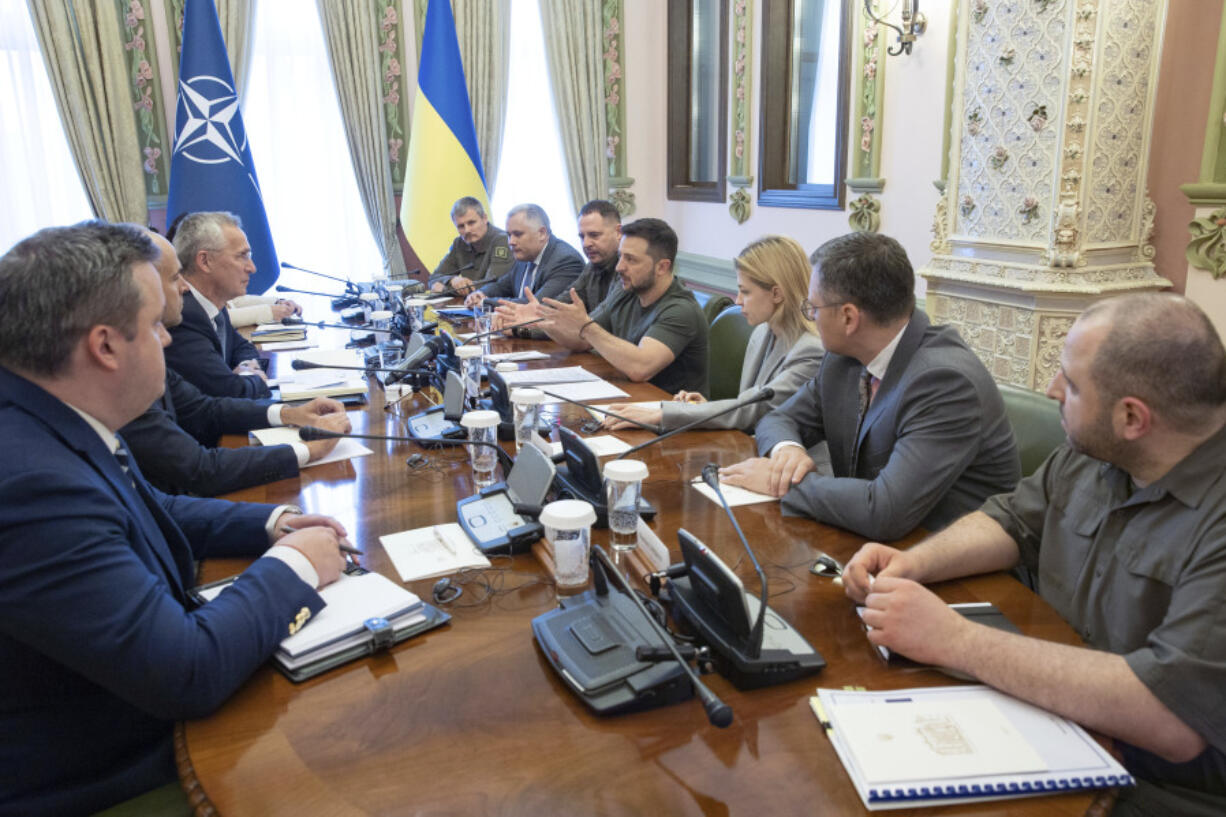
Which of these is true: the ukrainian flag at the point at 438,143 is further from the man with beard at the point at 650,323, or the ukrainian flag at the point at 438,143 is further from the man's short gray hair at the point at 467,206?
the man with beard at the point at 650,323

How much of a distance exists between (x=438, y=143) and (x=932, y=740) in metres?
5.27

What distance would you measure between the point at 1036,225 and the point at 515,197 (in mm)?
4046

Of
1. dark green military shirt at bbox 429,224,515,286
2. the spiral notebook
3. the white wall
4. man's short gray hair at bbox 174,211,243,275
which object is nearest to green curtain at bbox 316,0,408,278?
dark green military shirt at bbox 429,224,515,286

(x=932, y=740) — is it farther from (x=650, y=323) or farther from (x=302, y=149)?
(x=302, y=149)

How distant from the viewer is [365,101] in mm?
5684

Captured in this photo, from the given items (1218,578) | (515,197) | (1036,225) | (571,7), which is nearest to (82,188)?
(515,197)

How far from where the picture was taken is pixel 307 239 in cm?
582

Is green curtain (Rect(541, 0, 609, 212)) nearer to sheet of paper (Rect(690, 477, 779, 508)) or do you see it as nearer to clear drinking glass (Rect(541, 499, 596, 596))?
sheet of paper (Rect(690, 477, 779, 508))

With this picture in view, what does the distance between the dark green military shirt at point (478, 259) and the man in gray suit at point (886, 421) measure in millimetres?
3586

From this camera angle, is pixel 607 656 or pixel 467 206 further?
pixel 467 206

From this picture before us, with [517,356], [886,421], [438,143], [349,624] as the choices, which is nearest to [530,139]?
[438,143]

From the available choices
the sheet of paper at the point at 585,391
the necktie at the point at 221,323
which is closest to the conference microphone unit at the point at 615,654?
the sheet of paper at the point at 585,391

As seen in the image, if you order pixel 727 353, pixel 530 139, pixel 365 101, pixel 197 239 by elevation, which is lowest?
pixel 727 353

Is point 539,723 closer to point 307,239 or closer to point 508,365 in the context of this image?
point 508,365
